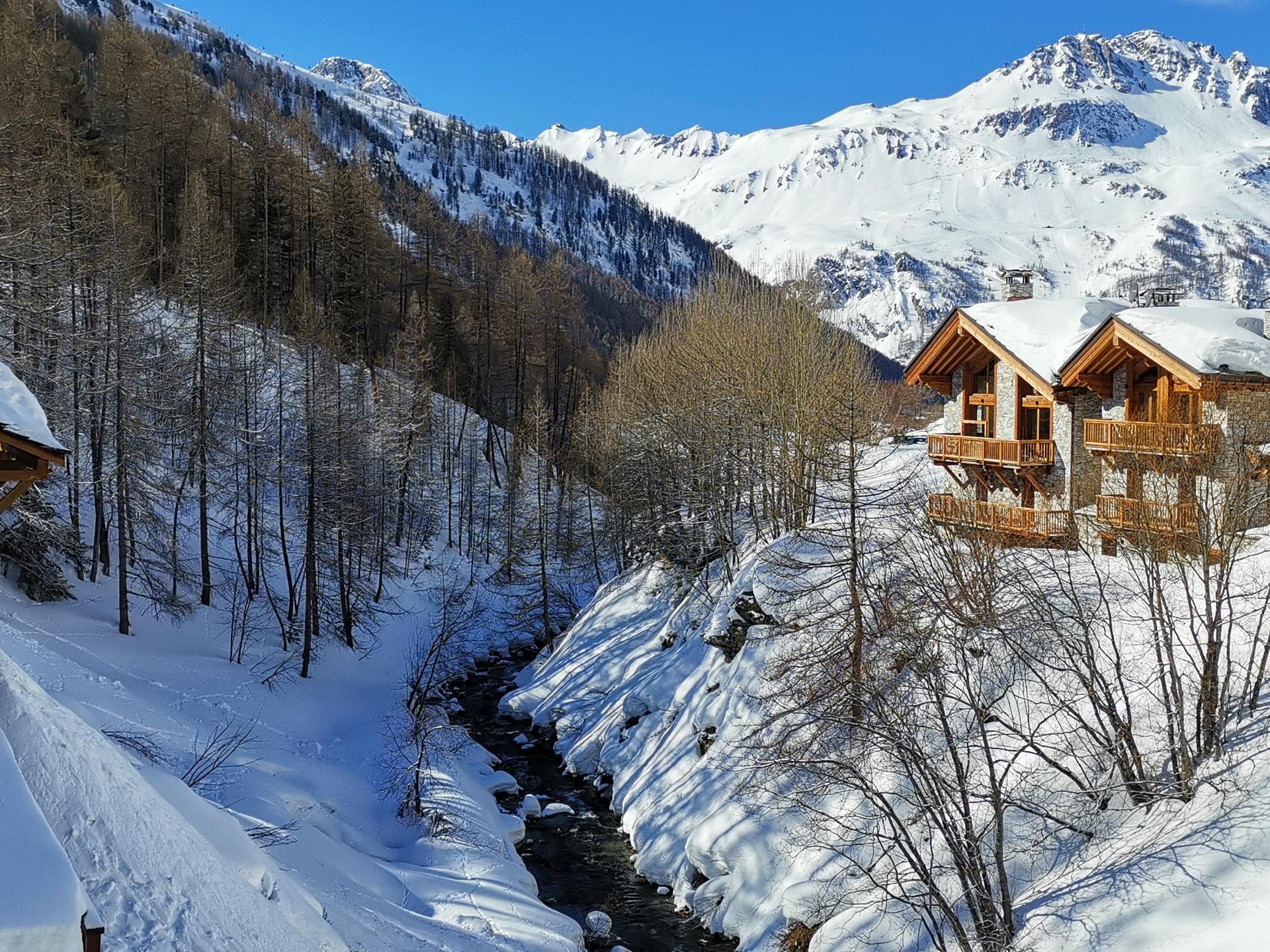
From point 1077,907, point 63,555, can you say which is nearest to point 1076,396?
point 1077,907

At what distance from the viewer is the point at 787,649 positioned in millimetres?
19172

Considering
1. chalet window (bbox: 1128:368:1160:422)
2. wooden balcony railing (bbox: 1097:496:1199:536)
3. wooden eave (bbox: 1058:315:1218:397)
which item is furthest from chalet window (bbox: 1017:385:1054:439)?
wooden balcony railing (bbox: 1097:496:1199:536)

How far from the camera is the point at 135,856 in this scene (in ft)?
27.0

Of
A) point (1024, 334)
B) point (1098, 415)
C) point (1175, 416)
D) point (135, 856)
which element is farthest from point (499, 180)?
point (135, 856)

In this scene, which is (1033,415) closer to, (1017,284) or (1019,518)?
(1019,518)

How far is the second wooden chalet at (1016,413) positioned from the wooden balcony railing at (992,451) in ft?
0.09

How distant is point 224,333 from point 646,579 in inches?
921

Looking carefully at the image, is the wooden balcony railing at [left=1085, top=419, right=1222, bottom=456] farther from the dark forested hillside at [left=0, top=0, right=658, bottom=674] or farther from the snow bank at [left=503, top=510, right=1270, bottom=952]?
the dark forested hillside at [left=0, top=0, right=658, bottom=674]

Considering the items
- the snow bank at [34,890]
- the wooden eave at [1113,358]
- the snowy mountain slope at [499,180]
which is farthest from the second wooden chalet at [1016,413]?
the snowy mountain slope at [499,180]

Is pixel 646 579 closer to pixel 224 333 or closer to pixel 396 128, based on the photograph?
pixel 224 333

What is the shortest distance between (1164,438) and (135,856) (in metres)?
15.7

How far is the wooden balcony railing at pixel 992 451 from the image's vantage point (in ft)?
70.8

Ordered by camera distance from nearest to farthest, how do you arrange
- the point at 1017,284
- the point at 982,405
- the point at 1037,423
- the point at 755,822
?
1. the point at 755,822
2. the point at 1037,423
3. the point at 982,405
4. the point at 1017,284

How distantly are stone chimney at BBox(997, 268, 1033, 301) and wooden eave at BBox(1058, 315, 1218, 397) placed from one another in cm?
705
